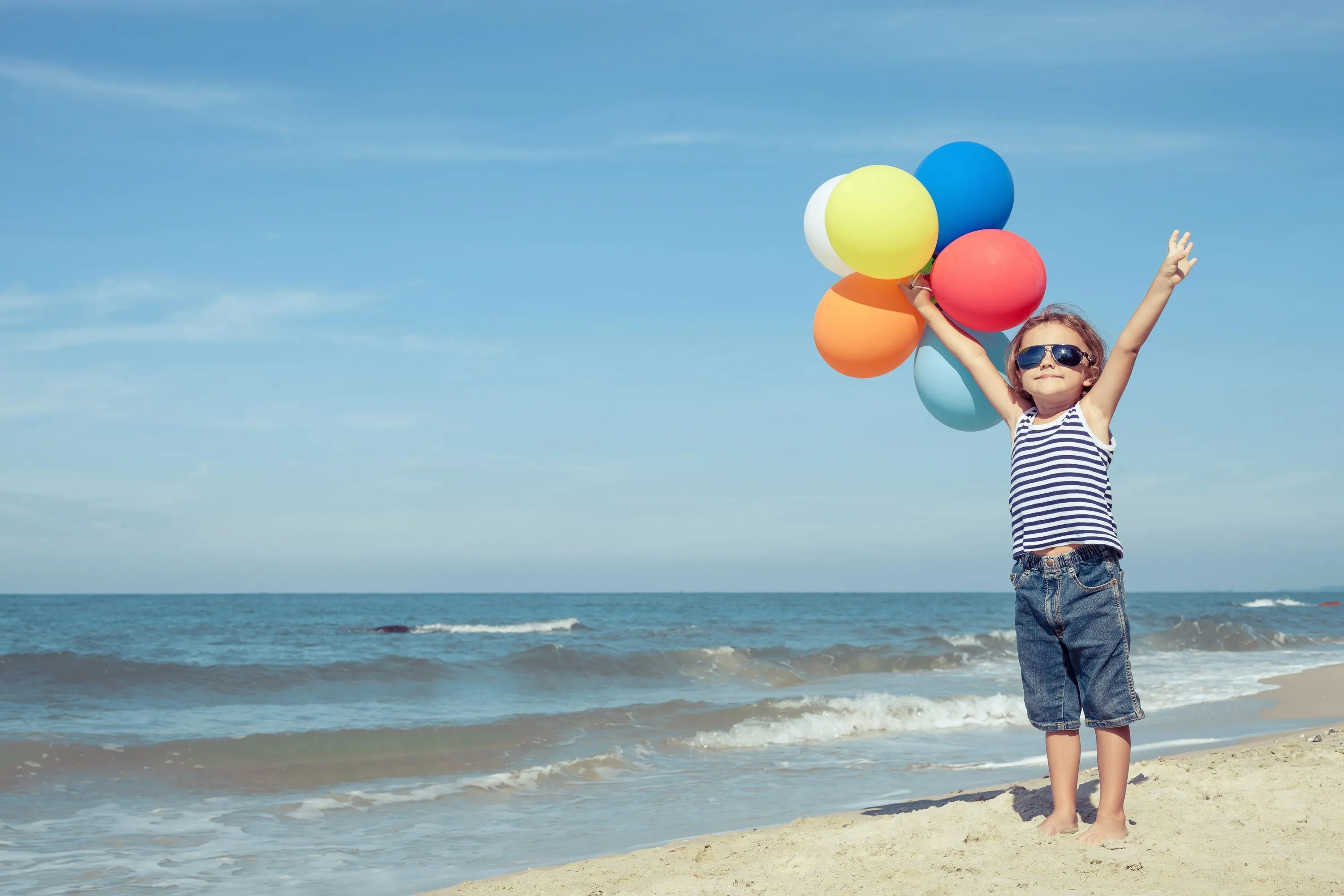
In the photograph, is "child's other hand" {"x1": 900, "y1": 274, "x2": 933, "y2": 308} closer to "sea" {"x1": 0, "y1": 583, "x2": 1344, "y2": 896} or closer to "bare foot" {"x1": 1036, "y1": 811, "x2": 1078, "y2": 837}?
"bare foot" {"x1": 1036, "y1": 811, "x2": 1078, "y2": 837}

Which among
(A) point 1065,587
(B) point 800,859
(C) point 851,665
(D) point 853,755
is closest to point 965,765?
(D) point 853,755

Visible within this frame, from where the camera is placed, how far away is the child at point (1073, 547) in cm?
331

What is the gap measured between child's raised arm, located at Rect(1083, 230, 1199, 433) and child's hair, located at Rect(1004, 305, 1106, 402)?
3.9 inches

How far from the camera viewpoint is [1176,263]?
332cm

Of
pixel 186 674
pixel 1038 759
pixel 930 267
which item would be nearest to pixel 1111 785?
pixel 930 267

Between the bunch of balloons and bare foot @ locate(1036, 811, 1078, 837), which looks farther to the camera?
the bunch of balloons

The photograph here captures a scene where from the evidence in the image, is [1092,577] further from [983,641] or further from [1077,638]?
[983,641]

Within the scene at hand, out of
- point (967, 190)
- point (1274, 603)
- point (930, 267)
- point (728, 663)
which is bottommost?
point (1274, 603)

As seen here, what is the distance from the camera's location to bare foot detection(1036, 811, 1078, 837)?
3.60m

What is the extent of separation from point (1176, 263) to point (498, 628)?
3407 centimetres

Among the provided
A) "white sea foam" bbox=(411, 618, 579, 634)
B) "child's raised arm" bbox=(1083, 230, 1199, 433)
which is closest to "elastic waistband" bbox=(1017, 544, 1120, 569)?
"child's raised arm" bbox=(1083, 230, 1199, 433)

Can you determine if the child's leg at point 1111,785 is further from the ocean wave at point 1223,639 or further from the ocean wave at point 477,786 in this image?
the ocean wave at point 1223,639

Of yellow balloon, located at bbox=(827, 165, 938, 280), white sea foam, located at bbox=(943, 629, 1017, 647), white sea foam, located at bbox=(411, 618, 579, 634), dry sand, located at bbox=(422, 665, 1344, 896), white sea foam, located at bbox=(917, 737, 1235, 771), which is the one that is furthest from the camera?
white sea foam, located at bbox=(411, 618, 579, 634)

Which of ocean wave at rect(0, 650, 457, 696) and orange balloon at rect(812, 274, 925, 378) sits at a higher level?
orange balloon at rect(812, 274, 925, 378)
